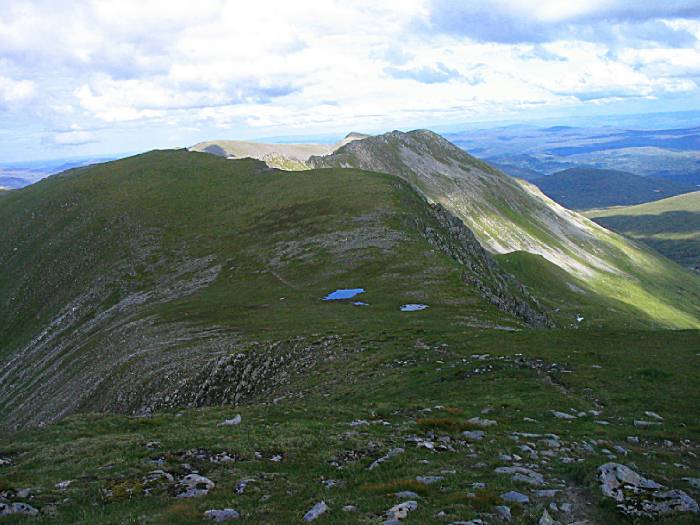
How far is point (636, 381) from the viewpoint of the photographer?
28688 millimetres

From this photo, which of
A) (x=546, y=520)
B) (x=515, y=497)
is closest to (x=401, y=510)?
(x=515, y=497)

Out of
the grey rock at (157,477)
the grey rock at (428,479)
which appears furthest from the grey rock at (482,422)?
the grey rock at (157,477)

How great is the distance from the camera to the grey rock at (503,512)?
13005mm

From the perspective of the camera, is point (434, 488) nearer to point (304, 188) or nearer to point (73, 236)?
point (304, 188)

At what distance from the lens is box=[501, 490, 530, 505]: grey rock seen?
14.1 metres

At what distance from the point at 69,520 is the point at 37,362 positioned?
216 ft

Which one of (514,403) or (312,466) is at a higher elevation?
(312,466)

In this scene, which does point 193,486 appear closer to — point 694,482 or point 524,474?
point 524,474

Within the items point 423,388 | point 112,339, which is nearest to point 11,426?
point 112,339

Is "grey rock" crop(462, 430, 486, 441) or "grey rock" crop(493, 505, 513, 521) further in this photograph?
"grey rock" crop(462, 430, 486, 441)

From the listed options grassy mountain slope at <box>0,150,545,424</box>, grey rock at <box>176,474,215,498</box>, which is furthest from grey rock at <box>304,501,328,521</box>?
grassy mountain slope at <box>0,150,545,424</box>

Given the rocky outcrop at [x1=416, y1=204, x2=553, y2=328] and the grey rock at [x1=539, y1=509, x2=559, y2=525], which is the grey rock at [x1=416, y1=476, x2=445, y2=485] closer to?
the grey rock at [x1=539, y1=509, x2=559, y2=525]

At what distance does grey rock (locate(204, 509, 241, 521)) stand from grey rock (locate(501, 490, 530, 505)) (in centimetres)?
704

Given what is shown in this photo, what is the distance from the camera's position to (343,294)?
193 ft
